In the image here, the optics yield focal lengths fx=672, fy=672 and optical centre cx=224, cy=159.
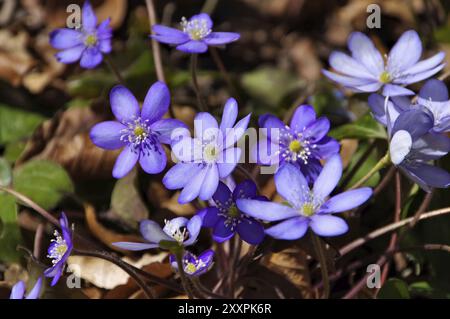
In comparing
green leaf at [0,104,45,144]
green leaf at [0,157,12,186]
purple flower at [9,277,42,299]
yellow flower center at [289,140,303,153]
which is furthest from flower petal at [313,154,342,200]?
green leaf at [0,104,45,144]

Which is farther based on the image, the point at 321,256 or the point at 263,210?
the point at 321,256

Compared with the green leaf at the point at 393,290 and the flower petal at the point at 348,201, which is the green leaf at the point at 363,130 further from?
the flower petal at the point at 348,201

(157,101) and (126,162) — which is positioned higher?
(157,101)

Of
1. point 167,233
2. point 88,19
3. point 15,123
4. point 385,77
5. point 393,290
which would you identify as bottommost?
point 393,290

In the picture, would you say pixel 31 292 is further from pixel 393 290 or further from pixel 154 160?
pixel 393 290

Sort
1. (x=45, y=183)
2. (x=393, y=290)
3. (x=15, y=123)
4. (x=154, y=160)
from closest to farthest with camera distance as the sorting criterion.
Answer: (x=154, y=160) < (x=393, y=290) < (x=45, y=183) < (x=15, y=123)

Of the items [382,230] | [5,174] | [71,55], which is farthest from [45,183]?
[382,230]

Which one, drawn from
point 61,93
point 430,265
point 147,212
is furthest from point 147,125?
point 61,93
